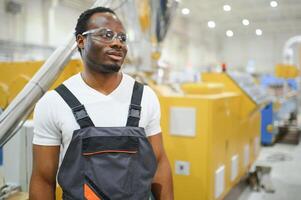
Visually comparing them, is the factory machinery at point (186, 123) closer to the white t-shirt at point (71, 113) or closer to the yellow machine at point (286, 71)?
the white t-shirt at point (71, 113)

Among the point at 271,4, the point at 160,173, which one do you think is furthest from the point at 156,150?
the point at 271,4

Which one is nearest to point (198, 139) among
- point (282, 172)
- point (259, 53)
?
point (282, 172)

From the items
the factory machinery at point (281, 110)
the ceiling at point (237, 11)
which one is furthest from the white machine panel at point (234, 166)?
the factory machinery at point (281, 110)

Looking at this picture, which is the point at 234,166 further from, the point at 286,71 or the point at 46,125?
the point at 286,71

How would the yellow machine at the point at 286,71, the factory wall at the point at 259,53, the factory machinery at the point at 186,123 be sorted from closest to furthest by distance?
the factory machinery at the point at 186,123
the factory wall at the point at 259,53
the yellow machine at the point at 286,71

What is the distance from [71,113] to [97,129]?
0.34 feet

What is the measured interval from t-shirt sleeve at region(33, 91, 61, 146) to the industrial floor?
93.8 inches

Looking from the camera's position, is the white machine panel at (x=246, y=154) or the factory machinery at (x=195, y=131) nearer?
the factory machinery at (x=195, y=131)

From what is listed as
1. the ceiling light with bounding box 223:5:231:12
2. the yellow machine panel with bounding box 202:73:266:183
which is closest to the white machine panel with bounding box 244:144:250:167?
the yellow machine panel with bounding box 202:73:266:183

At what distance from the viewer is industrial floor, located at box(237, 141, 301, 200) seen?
3.02 m

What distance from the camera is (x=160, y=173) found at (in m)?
1.27

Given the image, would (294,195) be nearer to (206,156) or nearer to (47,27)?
(206,156)

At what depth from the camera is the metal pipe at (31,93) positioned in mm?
1270

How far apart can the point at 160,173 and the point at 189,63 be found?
9.45 m
